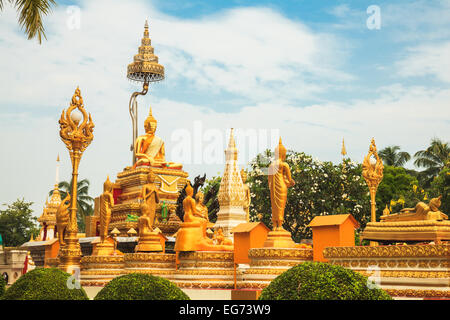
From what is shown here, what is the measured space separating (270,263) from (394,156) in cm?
4606

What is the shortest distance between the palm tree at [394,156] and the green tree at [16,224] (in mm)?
34948

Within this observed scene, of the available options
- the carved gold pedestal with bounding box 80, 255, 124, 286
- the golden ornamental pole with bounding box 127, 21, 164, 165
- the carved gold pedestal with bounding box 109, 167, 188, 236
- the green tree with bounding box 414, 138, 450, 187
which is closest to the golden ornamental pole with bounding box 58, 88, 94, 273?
the carved gold pedestal with bounding box 80, 255, 124, 286

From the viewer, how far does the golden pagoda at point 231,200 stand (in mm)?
29891

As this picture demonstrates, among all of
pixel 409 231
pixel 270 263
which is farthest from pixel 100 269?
pixel 409 231

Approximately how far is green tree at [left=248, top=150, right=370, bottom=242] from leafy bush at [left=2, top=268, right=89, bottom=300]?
29.3 meters

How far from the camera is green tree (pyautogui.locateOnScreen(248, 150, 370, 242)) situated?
39656 millimetres

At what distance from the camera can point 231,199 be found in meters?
30.3

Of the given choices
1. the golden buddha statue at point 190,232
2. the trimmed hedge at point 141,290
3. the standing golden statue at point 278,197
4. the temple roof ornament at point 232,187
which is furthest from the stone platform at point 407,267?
the temple roof ornament at point 232,187

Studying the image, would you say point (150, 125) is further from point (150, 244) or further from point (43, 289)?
point (43, 289)

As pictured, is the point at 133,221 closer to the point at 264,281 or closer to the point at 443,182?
the point at 264,281

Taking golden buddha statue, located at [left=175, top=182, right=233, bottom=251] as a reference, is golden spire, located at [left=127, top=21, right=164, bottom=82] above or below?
above

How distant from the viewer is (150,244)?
1884 cm

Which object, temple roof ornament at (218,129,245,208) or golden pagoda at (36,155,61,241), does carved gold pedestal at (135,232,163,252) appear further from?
golden pagoda at (36,155,61,241)

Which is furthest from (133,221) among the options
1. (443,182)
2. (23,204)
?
(23,204)
